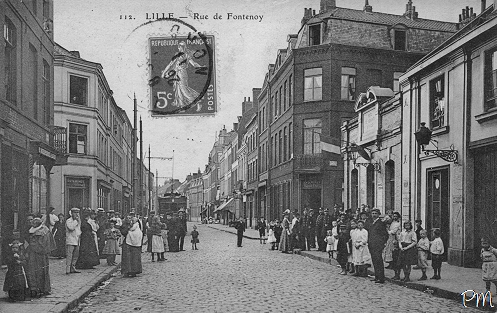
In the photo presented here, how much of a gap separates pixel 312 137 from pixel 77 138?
47.6ft

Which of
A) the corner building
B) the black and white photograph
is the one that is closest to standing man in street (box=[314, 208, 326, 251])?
the black and white photograph

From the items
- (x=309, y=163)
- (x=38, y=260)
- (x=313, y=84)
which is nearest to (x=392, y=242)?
(x=38, y=260)

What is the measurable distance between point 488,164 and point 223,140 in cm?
7621

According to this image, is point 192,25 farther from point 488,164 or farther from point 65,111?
point 65,111

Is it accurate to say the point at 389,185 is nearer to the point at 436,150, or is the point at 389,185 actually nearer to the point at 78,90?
the point at 436,150

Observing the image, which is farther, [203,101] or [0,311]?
[203,101]

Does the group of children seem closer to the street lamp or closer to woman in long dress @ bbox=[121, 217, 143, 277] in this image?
the street lamp

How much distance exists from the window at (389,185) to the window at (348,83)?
1314 centimetres

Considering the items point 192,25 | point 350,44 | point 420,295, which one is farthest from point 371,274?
point 350,44

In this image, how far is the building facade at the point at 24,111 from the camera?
14.6 m

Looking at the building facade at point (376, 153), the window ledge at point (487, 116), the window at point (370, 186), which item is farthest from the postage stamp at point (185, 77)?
the window at point (370, 186)

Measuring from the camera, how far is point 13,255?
9555 mm

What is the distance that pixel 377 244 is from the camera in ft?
44.6

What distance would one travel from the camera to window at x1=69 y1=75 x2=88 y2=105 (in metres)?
34.4
